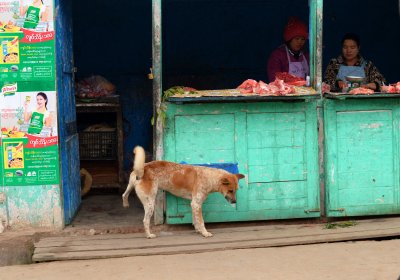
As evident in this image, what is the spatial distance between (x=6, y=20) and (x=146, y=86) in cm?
346

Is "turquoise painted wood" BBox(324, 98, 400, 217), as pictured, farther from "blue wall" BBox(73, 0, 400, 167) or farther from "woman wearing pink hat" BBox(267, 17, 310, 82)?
"blue wall" BBox(73, 0, 400, 167)

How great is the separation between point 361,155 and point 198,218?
6.71ft

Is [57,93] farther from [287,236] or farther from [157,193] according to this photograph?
[287,236]

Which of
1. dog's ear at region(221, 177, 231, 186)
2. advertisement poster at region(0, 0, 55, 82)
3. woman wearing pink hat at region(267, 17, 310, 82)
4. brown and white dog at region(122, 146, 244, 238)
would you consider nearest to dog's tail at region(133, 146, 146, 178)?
brown and white dog at region(122, 146, 244, 238)

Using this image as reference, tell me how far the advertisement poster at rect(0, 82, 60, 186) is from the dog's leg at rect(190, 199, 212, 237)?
156cm

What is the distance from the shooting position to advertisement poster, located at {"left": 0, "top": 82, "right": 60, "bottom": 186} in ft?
21.0

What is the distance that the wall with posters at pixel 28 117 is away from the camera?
20.9 ft

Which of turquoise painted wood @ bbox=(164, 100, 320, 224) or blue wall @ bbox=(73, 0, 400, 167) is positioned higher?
blue wall @ bbox=(73, 0, 400, 167)

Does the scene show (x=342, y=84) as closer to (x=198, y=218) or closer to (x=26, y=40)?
(x=198, y=218)

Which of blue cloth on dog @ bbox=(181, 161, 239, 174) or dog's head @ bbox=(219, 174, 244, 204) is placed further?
blue cloth on dog @ bbox=(181, 161, 239, 174)

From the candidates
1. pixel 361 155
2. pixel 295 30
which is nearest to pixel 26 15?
pixel 295 30

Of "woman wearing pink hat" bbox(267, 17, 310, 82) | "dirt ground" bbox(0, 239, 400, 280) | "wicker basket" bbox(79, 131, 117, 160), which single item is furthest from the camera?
"wicker basket" bbox(79, 131, 117, 160)

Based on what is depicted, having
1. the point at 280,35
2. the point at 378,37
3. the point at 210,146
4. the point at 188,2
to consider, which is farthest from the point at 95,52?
the point at 378,37

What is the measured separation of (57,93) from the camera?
6.47m
